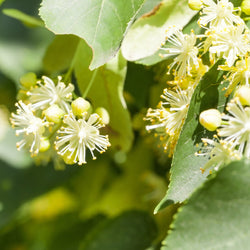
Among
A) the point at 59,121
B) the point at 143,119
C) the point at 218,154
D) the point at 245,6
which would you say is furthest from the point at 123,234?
the point at 245,6

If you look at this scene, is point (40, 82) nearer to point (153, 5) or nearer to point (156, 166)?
point (153, 5)

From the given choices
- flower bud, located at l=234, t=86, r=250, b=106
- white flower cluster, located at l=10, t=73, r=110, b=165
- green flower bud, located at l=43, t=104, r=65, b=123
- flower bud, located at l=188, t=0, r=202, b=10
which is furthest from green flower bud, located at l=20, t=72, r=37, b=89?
flower bud, located at l=234, t=86, r=250, b=106

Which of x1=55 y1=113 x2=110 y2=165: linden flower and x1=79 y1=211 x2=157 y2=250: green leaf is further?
x1=79 y1=211 x2=157 y2=250: green leaf

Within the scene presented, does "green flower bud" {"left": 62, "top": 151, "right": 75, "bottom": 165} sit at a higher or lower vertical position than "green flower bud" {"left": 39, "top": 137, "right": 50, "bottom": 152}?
lower

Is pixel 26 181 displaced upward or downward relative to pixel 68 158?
downward

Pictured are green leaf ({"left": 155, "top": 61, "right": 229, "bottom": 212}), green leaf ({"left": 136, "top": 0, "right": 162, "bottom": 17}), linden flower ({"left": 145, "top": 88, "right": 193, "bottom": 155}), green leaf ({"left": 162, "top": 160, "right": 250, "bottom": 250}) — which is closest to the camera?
green leaf ({"left": 162, "top": 160, "right": 250, "bottom": 250})

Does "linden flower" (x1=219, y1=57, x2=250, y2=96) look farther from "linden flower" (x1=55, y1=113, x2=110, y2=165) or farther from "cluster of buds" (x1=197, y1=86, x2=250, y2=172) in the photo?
"linden flower" (x1=55, y1=113, x2=110, y2=165)

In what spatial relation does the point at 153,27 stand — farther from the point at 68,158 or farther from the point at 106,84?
the point at 68,158
